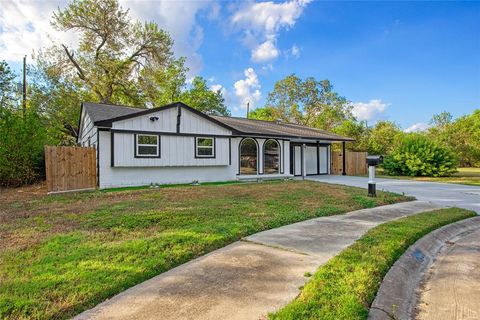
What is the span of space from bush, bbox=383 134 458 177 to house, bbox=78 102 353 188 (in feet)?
26.4

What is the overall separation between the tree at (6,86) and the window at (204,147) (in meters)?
14.6

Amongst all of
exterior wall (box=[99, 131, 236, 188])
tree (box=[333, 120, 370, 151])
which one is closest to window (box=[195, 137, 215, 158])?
exterior wall (box=[99, 131, 236, 188])

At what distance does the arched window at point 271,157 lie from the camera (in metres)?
16.2

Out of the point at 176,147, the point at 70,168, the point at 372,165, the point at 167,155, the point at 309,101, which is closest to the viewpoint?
the point at 372,165

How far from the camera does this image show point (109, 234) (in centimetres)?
484

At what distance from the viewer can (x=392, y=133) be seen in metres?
31.8

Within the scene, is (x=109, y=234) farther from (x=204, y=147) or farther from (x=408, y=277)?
(x=204, y=147)

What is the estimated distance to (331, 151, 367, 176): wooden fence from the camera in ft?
69.1

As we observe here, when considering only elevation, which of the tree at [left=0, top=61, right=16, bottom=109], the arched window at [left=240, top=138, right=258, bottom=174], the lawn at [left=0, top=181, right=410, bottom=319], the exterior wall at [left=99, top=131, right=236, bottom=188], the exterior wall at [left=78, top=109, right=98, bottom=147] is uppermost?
the tree at [left=0, top=61, right=16, bottom=109]

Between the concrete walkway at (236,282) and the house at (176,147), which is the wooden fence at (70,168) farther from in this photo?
the concrete walkway at (236,282)

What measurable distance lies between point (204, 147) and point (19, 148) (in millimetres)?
7774

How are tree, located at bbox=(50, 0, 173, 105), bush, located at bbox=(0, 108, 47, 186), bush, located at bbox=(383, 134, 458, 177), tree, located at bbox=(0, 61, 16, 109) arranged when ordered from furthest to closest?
tree, located at bbox=(50, 0, 173, 105)
tree, located at bbox=(0, 61, 16, 109)
bush, located at bbox=(383, 134, 458, 177)
bush, located at bbox=(0, 108, 47, 186)

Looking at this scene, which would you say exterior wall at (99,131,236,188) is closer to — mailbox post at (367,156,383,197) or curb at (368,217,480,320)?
mailbox post at (367,156,383,197)

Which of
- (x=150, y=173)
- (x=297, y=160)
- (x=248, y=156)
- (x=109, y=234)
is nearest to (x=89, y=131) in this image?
(x=150, y=173)
